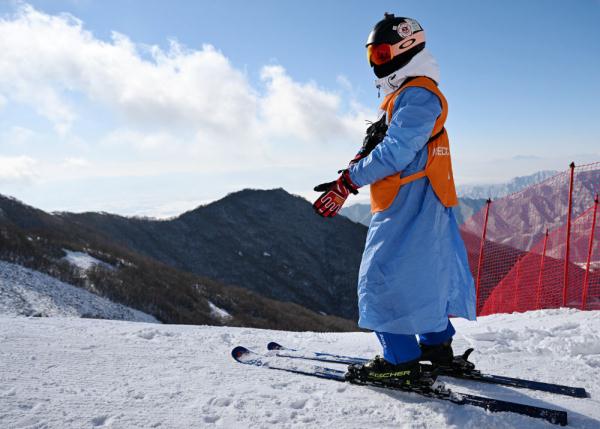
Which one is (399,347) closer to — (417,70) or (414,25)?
(417,70)

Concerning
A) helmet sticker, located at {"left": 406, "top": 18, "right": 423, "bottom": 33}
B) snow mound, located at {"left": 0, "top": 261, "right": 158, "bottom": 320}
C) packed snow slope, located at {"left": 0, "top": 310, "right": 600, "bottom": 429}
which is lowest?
snow mound, located at {"left": 0, "top": 261, "right": 158, "bottom": 320}

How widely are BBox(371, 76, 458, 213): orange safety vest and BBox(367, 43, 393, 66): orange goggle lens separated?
217mm

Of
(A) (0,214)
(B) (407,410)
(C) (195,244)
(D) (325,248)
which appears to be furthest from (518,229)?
(D) (325,248)

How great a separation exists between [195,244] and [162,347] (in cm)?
5445

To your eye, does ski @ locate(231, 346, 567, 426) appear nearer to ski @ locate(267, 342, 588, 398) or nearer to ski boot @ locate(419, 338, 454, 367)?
ski @ locate(267, 342, 588, 398)

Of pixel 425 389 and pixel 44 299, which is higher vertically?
pixel 425 389

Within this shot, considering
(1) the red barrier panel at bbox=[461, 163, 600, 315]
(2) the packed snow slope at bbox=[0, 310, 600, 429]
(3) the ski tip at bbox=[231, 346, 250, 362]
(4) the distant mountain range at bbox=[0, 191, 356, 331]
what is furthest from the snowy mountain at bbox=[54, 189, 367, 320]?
(3) the ski tip at bbox=[231, 346, 250, 362]

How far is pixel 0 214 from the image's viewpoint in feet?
98.0

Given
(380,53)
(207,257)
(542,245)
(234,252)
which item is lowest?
(207,257)

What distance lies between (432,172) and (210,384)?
6.17 feet

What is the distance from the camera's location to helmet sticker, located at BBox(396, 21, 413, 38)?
262 cm

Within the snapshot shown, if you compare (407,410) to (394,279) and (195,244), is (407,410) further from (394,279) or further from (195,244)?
(195,244)

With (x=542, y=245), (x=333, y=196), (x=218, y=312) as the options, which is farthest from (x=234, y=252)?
(x=333, y=196)

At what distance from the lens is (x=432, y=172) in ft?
8.43
